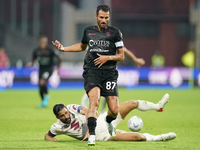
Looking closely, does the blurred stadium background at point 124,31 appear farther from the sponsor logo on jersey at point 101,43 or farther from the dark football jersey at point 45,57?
the sponsor logo on jersey at point 101,43

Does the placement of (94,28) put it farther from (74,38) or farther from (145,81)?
(74,38)

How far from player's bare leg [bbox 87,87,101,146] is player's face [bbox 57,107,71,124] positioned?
55cm

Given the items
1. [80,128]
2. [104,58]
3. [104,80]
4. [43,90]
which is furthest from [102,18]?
[43,90]

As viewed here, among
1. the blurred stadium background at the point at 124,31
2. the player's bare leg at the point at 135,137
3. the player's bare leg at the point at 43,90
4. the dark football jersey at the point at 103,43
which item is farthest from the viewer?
the blurred stadium background at the point at 124,31

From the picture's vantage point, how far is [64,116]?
21.0 ft

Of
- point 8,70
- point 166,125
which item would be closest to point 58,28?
point 8,70

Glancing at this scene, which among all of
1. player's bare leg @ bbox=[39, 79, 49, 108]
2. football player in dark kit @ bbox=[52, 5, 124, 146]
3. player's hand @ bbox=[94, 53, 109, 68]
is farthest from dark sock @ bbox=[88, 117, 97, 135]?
player's bare leg @ bbox=[39, 79, 49, 108]

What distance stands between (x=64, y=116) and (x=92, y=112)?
651mm

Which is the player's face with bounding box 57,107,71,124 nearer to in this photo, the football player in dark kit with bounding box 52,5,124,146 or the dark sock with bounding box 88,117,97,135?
the football player in dark kit with bounding box 52,5,124,146

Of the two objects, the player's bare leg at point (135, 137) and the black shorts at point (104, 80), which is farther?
the player's bare leg at point (135, 137)

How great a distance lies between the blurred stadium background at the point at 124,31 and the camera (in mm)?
23109

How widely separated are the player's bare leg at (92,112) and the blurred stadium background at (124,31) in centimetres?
1629

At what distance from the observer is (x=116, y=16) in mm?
37812

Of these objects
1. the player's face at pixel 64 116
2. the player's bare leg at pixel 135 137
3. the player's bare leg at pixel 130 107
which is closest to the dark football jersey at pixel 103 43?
the player's face at pixel 64 116
